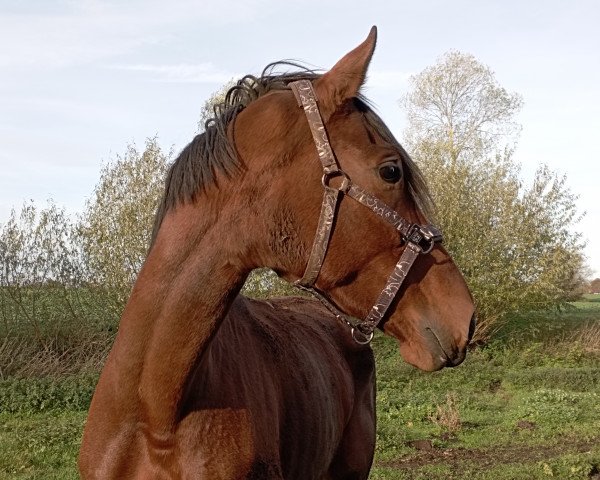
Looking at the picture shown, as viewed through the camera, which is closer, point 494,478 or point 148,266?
point 148,266

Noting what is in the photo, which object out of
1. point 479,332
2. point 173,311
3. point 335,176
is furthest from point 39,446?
point 479,332

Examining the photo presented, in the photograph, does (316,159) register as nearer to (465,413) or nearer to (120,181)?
(465,413)

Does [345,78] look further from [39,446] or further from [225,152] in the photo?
[39,446]

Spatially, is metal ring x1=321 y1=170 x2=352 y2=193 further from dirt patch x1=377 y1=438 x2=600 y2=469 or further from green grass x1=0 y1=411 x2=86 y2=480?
dirt patch x1=377 y1=438 x2=600 y2=469

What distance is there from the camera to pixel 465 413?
11828mm

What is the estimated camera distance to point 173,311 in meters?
2.39

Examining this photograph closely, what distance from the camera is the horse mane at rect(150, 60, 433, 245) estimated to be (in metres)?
2.33

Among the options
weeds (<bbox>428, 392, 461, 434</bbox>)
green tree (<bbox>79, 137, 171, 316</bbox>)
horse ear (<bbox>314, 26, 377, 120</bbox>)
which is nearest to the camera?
horse ear (<bbox>314, 26, 377, 120</bbox>)

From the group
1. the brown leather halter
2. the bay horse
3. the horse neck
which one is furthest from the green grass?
the brown leather halter

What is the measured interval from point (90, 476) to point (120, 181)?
1525cm

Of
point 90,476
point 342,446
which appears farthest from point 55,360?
point 90,476

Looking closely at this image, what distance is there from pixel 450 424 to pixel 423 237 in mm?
9014

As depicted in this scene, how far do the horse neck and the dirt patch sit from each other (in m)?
6.47

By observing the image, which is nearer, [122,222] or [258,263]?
[258,263]
